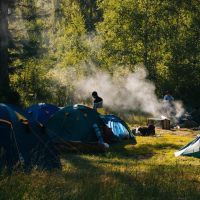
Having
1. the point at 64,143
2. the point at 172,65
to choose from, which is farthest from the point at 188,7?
the point at 64,143

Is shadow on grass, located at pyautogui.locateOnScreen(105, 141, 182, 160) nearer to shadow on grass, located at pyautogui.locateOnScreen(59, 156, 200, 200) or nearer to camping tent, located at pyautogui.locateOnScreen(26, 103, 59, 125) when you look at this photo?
camping tent, located at pyautogui.locateOnScreen(26, 103, 59, 125)

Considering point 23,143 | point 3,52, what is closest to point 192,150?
point 23,143

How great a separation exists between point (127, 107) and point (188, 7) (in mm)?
9074

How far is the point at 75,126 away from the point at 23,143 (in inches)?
209

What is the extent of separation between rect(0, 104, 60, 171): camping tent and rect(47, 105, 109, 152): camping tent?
4299 millimetres

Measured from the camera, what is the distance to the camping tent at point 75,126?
15.5 m

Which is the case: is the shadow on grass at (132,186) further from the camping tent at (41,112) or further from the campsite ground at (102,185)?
the camping tent at (41,112)

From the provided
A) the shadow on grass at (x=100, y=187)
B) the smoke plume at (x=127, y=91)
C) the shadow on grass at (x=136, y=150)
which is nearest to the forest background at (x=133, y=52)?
the smoke plume at (x=127, y=91)

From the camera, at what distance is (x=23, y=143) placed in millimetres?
10539

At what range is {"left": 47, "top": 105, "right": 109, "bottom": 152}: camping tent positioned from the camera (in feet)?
51.0

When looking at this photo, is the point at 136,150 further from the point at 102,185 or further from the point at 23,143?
the point at 102,185

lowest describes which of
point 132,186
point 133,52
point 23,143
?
point 132,186

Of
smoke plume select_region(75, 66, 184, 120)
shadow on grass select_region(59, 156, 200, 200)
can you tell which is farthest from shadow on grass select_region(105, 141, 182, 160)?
smoke plume select_region(75, 66, 184, 120)

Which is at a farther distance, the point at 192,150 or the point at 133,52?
the point at 133,52
